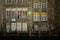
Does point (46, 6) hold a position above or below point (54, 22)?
above

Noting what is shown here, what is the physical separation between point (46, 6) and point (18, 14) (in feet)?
15.7

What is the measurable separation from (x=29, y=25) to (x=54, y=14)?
4382mm

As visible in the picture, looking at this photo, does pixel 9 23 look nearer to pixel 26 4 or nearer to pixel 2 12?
pixel 2 12

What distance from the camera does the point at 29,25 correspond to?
2577 centimetres

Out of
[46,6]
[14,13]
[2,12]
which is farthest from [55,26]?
[2,12]

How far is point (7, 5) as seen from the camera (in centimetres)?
2634

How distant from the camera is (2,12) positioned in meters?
26.3

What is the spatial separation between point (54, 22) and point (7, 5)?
8121 mm

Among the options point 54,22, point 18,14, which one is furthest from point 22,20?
point 54,22

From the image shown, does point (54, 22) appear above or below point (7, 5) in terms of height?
below

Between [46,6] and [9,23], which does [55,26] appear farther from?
[9,23]

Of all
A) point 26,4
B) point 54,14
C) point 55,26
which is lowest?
point 55,26

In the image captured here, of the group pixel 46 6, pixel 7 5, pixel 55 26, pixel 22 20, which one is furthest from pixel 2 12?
pixel 55 26

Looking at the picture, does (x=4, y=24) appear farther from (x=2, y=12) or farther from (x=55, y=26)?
(x=55, y=26)
